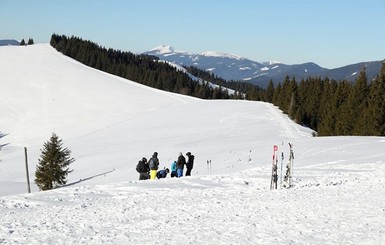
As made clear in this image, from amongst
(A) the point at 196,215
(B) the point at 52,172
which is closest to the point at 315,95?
(B) the point at 52,172

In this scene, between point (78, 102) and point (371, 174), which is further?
point (78, 102)

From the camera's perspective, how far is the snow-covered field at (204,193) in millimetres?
8055

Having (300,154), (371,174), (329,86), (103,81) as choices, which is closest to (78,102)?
(103,81)

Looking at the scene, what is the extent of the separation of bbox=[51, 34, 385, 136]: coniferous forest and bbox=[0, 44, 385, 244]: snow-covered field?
4483mm

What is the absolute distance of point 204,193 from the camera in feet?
42.3

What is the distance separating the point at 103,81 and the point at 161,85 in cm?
3092

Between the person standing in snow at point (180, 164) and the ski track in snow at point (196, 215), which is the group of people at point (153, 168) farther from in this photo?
the ski track in snow at point (196, 215)

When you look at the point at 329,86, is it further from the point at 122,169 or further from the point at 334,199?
the point at 334,199

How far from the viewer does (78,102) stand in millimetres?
76750

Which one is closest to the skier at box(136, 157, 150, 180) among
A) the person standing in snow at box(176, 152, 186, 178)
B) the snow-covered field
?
the person standing in snow at box(176, 152, 186, 178)

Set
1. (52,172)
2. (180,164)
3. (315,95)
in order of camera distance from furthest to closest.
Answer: (315,95) < (52,172) < (180,164)

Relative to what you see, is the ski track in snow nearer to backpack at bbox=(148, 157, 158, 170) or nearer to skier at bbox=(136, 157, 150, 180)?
backpack at bbox=(148, 157, 158, 170)

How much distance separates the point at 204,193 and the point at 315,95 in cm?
5660

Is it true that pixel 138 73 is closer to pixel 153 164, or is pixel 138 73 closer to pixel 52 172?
pixel 52 172
